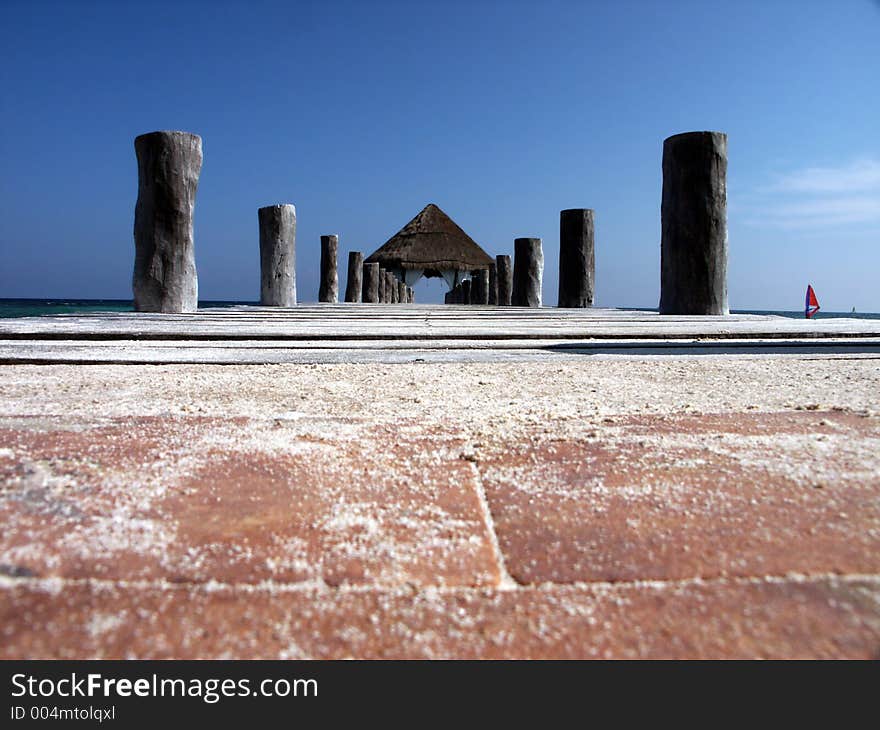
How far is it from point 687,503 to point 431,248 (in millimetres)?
21341

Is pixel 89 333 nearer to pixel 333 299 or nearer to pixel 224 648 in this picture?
pixel 224 648

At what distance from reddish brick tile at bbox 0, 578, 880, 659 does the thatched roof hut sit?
2084 centimetres

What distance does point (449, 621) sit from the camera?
1.68 ft

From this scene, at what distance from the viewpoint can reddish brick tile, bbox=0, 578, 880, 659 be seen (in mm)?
473

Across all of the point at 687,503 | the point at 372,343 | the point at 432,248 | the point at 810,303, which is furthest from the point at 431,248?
the point at 687,503

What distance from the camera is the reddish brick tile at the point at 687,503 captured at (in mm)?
603

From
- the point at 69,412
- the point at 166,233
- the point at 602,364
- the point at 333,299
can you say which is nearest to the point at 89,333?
the point at 69,412

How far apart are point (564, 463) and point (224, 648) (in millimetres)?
572

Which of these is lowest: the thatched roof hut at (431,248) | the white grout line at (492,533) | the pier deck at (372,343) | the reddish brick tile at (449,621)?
the reddish brick tile at (449,621)

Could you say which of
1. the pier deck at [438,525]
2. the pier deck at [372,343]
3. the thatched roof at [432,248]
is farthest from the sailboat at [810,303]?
the thatched roof at [432,248]

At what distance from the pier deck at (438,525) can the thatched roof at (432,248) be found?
20150 mm

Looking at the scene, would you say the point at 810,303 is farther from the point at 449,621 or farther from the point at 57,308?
the point at 57,308

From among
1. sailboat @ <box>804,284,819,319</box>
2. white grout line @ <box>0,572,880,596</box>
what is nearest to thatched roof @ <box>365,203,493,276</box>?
sailboat @ <box>804,284,819,319</box>

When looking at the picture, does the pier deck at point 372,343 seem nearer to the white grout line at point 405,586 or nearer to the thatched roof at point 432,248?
the white grout line at point 405,586
